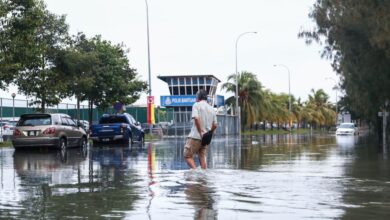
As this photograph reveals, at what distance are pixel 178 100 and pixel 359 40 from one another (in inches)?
2440

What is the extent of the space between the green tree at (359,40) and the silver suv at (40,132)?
1199 centimetres

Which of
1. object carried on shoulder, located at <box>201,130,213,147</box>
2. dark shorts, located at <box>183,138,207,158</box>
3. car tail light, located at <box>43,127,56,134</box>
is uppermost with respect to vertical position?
car tail light, located at <box>43,127,56,134</box>

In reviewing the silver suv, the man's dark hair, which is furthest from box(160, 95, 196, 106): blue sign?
the man's dark hair

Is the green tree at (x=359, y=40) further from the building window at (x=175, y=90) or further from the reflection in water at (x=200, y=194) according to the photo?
the building window at (x=175, y=90)

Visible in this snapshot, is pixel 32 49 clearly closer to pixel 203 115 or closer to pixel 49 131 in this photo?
pixel 49 131

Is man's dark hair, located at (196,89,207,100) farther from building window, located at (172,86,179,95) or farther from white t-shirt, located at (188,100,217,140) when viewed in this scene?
building window, located at (172,86,179,95)

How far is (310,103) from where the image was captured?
13112 cm

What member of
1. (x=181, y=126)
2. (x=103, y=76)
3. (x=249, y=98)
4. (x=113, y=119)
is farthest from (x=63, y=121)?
(x=249, y=98)

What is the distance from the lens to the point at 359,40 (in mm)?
25859

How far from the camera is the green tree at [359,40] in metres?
22.7

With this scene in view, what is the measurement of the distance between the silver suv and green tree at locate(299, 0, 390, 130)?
11995mm

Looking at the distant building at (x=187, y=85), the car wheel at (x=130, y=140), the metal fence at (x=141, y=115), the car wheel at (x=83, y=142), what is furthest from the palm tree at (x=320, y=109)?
the car wheel at (x=83, y=142)

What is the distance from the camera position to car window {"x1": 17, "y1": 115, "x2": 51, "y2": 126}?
2388cm

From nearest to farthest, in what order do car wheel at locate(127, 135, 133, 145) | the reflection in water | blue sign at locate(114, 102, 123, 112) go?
the reflection in water
car wheel at locate(127, 135, 133, 145)
blue sign at locate(114, 102, 123, 112)
